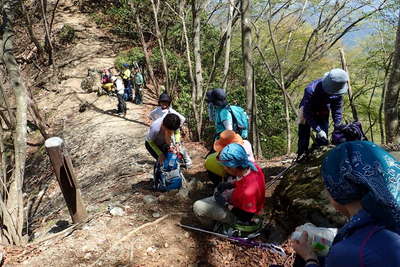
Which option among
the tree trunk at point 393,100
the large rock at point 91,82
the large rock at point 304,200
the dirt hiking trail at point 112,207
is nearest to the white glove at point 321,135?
the large rock at point 304,200

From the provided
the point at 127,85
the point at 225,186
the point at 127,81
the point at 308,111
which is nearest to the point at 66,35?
the point at 127,85

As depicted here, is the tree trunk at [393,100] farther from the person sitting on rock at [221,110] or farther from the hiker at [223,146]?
the hiker at [223,146]

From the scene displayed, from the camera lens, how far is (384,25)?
14.1 meters

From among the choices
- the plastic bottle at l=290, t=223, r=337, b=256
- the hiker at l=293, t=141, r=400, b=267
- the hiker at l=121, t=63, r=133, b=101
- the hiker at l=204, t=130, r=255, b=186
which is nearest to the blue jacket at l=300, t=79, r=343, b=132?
the hiker at l=204, t=130, r=255, b=186

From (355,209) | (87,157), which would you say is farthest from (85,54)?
(355,209)

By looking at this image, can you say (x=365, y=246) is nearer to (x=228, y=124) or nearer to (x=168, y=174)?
(x=228, y=124)

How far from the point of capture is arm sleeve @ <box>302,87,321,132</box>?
161 inches

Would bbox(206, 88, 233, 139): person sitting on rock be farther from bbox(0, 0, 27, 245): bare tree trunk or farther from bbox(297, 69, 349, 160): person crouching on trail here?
bbox(0, 0, 27, 245): bare tree trunk

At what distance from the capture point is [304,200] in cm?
346

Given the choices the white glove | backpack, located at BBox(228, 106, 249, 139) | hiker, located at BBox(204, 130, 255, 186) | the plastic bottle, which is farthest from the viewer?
backpack, located at BBox(228, 106, 249, 139)

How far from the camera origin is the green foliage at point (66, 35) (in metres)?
18.6

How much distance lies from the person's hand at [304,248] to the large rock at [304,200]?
1.27m

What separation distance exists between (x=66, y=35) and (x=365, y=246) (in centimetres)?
2018

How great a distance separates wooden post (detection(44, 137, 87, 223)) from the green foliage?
16.6 metres
